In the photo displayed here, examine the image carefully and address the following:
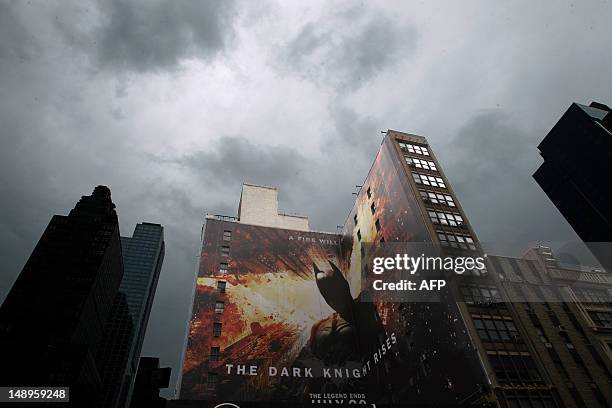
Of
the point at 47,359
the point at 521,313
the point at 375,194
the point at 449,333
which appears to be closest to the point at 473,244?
the point at 521,313

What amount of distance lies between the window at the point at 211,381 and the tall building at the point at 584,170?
97096 millimetres

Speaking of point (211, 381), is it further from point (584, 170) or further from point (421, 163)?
point (584, 170)

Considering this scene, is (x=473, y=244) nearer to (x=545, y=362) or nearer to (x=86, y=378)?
(x=545, y=362)

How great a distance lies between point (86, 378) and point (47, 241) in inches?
2564

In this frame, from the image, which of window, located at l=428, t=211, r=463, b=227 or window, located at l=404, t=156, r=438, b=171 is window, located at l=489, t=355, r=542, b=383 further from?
window, located at l=404, t=156, r=438, b=171

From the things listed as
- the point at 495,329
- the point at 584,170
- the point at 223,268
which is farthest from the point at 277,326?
the point at 584,170

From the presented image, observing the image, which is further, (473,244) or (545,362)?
(473,244)

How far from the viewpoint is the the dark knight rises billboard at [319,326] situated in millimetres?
41562

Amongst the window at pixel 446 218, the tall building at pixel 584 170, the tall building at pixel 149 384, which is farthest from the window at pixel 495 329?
the tall building at pixel 584 170

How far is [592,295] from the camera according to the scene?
53.6 meters

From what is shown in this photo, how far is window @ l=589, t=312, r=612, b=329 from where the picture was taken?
164 feet

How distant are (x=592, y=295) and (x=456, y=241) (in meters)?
23.3

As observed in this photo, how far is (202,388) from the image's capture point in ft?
161

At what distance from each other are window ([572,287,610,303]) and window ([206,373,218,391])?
47.8 meters
